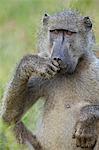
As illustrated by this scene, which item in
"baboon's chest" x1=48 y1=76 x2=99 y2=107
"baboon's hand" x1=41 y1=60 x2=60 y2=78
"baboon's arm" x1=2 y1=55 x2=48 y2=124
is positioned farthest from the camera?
"baboon's chest" x1=48 y1=76 x2=99 y2=107

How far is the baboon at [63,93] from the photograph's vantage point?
8.68m

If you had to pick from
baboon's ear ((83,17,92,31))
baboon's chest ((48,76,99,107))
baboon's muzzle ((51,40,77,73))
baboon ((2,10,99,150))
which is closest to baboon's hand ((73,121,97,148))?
baboon ((2,10,99,150))

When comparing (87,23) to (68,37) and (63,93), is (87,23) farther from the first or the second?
(63,93)

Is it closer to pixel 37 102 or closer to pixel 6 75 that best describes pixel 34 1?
pixel 6 75

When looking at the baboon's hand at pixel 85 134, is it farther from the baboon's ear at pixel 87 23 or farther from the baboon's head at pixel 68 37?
the baboon's ear at pixel 87 23

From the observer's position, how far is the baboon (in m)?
8.68

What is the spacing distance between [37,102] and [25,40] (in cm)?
387

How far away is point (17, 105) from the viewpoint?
8.79 metres

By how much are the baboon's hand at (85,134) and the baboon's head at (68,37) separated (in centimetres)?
47

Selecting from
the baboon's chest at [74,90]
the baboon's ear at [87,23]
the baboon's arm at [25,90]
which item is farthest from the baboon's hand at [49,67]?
the baboon's ear at [87,23]

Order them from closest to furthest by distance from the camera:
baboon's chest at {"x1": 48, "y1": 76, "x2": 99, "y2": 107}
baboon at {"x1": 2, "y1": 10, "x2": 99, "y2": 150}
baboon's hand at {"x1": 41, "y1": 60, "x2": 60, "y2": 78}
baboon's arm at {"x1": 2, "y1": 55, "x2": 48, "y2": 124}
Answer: baboon's hand at {"x1": 41, "y1": 60, "x2": 60, "y2": 78} → baboon's arm at {"x1": 2, "y1": 55, "x2": 48, "y2": 124} → baboon at {"x1": 2, "y1": 10, "x2": 99, "y2": 150} → baboon's chest at {"x1": 48, "y1": 76, "x2": 99, "y2": 107}

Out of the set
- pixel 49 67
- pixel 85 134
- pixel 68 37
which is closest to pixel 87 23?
pixel 68 37

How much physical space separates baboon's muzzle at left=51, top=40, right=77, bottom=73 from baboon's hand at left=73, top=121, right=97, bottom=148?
18.1 inches

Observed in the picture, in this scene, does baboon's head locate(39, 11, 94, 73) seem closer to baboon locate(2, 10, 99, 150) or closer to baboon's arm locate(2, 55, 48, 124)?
baboon locate(2, 10, 99, 150)
